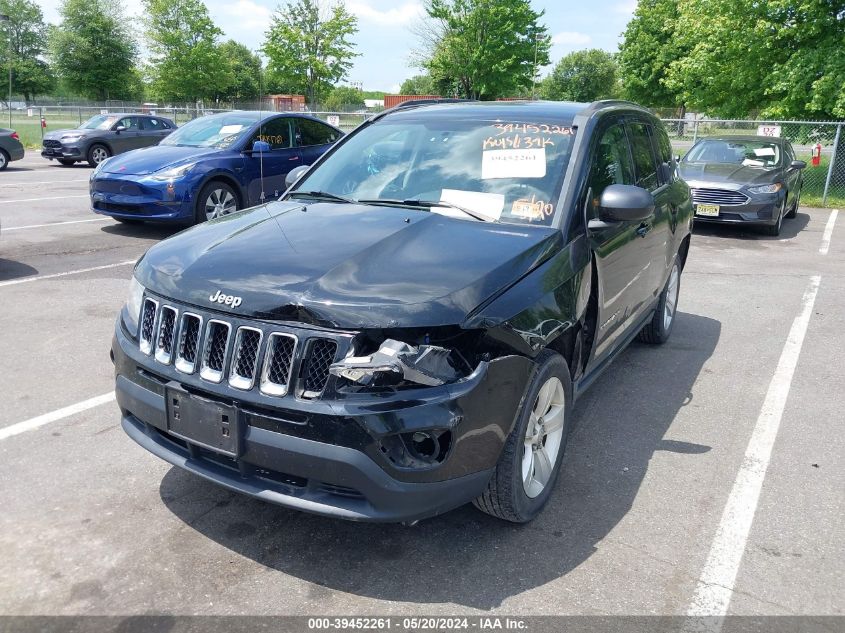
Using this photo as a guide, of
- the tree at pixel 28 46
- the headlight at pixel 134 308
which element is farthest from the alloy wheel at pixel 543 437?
the tree at pixel 28 46

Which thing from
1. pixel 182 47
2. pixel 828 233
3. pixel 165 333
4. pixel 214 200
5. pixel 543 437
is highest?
pixel 182 47

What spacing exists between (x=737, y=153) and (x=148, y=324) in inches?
487

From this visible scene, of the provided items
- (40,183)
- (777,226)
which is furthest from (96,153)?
(777,226)

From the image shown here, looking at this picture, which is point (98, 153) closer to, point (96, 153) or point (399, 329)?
point (96, 153)

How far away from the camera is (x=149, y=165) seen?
9.38m

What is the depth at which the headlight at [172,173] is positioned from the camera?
30.2 ft

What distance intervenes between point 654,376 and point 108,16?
2756 inches

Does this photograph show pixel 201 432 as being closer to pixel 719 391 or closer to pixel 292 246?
pixel 292 246

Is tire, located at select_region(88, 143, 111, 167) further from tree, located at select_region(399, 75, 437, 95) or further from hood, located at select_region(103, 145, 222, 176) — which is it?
tree, located at select_region(399, 75, 437, 95)

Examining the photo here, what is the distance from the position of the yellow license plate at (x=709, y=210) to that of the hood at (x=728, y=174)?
39cm

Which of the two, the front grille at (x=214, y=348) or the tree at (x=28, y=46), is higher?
the tree at (x=28, y=46)

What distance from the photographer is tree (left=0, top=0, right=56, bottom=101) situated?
72250 millimetres

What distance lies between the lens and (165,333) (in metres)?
2.82

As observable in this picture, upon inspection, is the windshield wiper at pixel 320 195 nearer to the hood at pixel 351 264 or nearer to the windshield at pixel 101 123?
the hood at pixel 351 264
